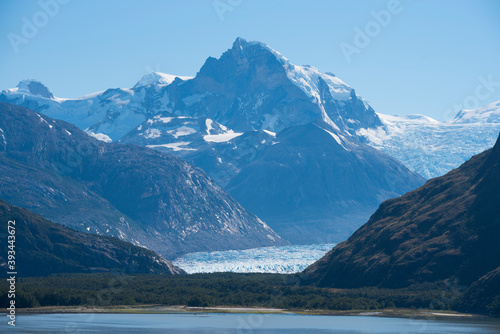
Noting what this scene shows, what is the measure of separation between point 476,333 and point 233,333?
58204mm

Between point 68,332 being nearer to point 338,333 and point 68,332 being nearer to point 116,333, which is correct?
point 116,333

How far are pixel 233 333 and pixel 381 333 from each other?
3573 cm

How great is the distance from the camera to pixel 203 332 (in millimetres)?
198375

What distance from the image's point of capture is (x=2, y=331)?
619 feet

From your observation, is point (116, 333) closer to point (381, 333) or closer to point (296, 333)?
point (296, 333)

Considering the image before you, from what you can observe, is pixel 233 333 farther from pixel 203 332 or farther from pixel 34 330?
pixel 34 330

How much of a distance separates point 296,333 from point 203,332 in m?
22.3

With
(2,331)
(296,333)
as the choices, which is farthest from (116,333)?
(296,333)

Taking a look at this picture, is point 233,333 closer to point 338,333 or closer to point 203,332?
point 203,332

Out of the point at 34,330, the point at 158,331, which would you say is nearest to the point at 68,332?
the point at 34,330

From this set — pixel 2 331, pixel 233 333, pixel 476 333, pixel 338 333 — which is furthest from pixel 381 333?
pixel 2 331

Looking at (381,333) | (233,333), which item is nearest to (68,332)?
(233,333)

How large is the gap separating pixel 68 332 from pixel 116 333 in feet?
41.9

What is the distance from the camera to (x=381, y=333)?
7864 inches
